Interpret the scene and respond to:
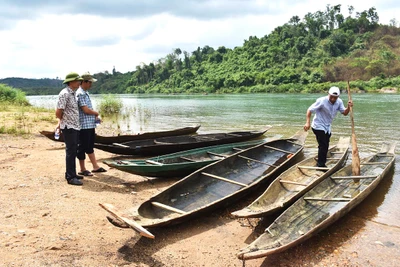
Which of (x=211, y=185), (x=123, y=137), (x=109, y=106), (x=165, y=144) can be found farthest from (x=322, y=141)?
(x=109, y=106)

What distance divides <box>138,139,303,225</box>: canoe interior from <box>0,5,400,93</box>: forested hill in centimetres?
4920

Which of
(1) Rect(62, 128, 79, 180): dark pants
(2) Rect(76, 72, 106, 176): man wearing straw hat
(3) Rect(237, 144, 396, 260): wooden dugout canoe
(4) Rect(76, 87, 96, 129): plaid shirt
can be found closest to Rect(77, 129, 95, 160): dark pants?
(2) Rect(76, 72, 106, 176): man wearing straw hat

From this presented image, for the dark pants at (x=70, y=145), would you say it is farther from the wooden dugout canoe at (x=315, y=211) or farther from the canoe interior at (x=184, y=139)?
the wooden dugout canoe at (x=315, y=211)

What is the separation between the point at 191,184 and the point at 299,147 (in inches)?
183

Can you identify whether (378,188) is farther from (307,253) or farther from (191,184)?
(191,184)

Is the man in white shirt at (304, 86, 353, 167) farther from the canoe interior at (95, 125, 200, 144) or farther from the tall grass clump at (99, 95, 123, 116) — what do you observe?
the tall grass clump at (99, 95, 123, 116)

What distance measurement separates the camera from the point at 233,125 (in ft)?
57.2

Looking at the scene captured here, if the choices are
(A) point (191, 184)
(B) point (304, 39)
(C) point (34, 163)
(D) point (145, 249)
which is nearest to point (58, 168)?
(C) point (34, 163)

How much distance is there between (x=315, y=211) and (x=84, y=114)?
4596mm

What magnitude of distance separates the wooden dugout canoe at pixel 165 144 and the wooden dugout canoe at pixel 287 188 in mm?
3451

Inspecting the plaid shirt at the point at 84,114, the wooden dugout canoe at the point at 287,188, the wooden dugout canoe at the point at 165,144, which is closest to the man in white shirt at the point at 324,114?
the wooden dugout canoe at the point at 287,188

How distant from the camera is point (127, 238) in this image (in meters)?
4.09

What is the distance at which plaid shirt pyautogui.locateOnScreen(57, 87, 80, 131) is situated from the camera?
5.47 m

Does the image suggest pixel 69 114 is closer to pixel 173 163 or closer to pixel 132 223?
pixel 173 163
